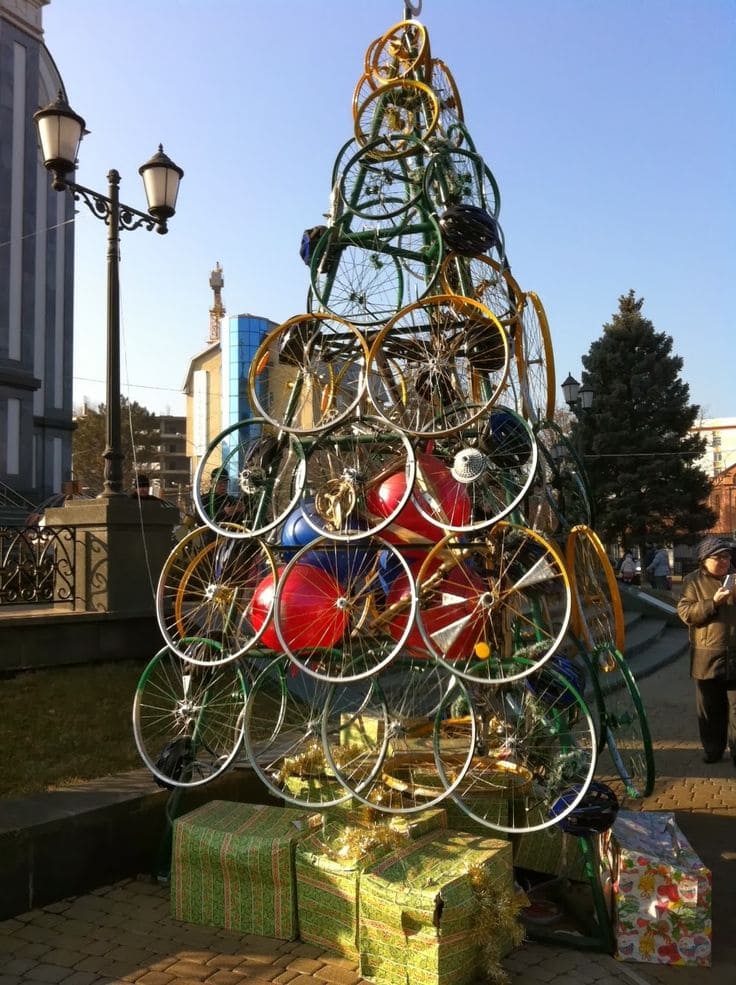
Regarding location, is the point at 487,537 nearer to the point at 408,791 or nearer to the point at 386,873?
the point at 408,791

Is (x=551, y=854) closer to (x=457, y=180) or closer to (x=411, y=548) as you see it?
(x=411, y=548)

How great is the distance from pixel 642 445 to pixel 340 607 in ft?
94.8

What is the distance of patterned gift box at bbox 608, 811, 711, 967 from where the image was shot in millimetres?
4062

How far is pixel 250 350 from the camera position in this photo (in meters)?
46.0

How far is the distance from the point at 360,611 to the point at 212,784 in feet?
5.64

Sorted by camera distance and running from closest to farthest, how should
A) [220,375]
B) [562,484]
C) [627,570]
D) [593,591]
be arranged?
1. [593,591]
2. [562,484]
3. [627,570]
4. [220,375]

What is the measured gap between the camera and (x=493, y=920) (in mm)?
3840

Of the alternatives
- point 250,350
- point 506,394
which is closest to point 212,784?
point 506,394

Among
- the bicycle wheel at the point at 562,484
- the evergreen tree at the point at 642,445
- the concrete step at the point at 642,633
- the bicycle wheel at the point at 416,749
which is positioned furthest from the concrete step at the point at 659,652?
the evergreen tree at the point at 642,445

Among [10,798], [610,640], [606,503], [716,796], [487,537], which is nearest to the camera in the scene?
[487,537]

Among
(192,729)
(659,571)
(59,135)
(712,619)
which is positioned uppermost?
(59,135)

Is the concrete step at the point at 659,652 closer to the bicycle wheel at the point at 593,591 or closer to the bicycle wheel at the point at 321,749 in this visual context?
the bicycle wheel at the point at 593,591

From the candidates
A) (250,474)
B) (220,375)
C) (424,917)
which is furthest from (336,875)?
(220,375)

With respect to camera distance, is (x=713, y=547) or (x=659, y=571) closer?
(x=713, y=547)
